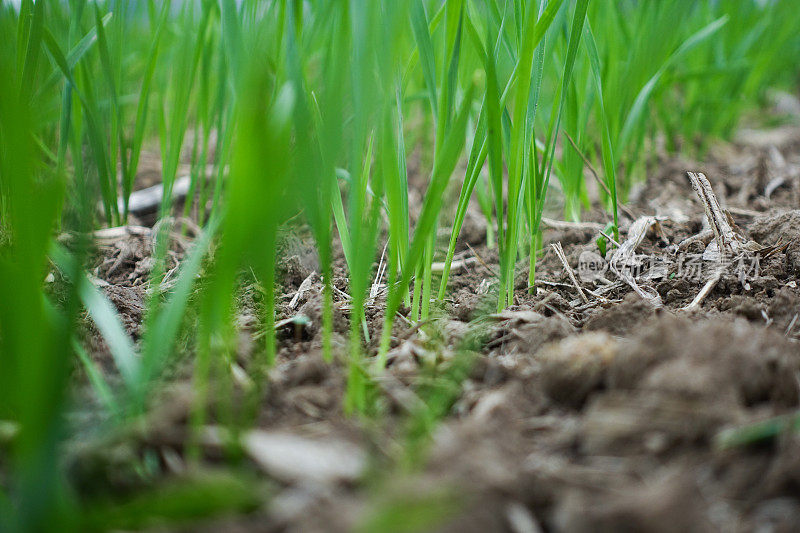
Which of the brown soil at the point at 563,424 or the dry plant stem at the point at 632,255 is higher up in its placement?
the brown soil at the point at 563,424

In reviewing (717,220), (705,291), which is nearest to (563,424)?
(705,291)

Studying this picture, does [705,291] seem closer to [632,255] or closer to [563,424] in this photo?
[632,255]

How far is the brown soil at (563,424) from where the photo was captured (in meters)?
0.38

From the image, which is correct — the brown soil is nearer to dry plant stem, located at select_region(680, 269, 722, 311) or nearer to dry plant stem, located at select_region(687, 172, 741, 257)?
dry plant stem, located at select_region(680, 269, 722, 311)

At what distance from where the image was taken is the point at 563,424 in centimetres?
50

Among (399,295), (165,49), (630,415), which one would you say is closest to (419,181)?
(165,49)

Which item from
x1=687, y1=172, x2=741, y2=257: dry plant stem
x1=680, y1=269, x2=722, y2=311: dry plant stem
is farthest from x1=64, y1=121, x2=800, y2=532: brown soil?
x1=687, y1=172, x2=741, y2=257: dry plant stem

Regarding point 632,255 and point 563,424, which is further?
point 632,255

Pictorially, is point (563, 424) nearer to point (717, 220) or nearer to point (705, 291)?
point (705, 291)

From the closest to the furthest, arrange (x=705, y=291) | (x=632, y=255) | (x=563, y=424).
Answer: (x=563, y=424) < (x=705, y=291) < (x=632, y=255)

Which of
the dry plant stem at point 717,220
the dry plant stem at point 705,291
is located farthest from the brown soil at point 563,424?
the dry plant stem at point 717,220

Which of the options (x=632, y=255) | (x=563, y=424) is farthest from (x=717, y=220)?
(x=563, y=424)

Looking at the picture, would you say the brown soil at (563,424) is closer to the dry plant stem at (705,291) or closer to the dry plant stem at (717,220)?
the dry plant stem at (705,291)

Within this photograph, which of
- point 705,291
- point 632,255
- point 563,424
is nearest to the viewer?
point 563,424
